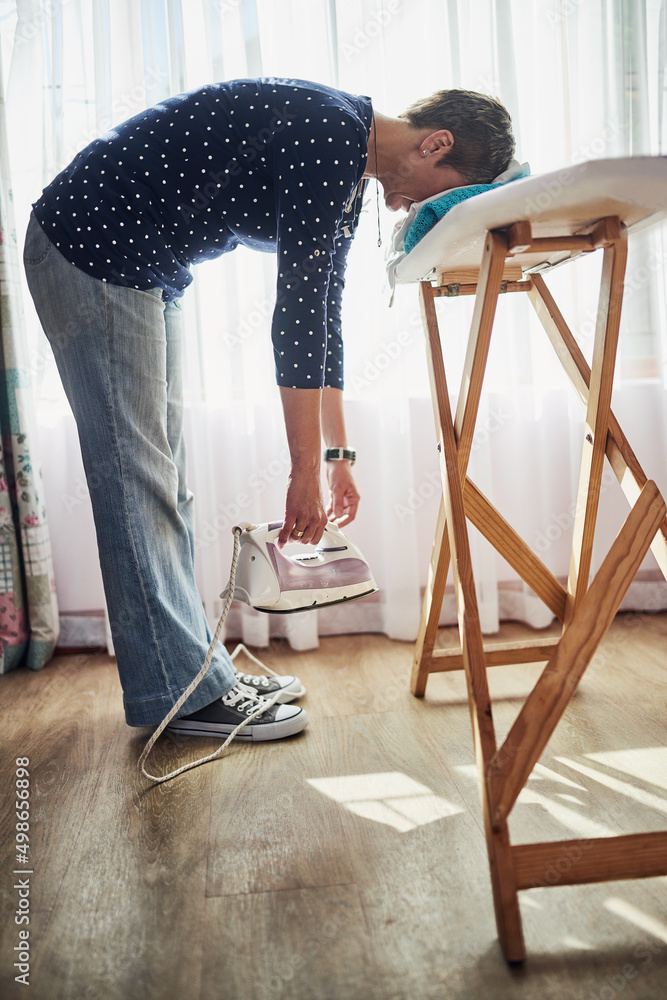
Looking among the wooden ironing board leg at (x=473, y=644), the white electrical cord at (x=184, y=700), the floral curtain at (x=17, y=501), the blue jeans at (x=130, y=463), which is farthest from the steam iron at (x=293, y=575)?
the floral curtain at (x=17, y=501)

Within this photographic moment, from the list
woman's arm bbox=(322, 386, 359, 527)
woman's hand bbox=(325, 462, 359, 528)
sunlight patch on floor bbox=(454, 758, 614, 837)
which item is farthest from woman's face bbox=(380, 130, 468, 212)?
sunlight patch on floor bbox=(454, 758, 614, 837)

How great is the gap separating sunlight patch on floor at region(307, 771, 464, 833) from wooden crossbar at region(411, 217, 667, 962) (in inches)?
6.6

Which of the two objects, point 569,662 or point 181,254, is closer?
point 569,662

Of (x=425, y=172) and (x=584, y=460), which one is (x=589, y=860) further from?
(x=425, y=172)

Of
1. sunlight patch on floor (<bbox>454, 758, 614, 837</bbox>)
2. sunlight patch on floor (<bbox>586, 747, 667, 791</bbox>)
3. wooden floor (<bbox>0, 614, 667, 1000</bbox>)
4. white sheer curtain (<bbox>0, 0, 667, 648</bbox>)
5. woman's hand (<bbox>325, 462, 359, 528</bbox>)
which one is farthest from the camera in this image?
white sheer curtain (<bbox>0, 0, 667, 648</bbox>)

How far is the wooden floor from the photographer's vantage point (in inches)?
25.4

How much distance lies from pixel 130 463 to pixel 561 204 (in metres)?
0.66

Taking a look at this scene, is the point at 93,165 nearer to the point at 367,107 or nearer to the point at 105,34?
the point at 367,107

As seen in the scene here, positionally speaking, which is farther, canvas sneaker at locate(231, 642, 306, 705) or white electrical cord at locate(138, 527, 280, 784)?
canvas sneaker at locate(231, 642, 306, 705)

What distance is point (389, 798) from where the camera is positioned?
94 cm

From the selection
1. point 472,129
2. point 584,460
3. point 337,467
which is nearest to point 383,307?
point 337,467

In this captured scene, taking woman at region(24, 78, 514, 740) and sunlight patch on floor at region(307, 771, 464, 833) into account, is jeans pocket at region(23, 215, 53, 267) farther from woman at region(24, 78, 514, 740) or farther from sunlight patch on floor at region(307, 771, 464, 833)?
sunlight patch on floor at region(307, 771, 464, 833)

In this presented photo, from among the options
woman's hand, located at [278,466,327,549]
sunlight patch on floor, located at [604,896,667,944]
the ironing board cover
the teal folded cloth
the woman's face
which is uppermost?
the woman's face

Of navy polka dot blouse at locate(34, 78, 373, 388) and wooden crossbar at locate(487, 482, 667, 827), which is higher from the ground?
navy polka dot blouse at locate(34, 78, 373, 388)
